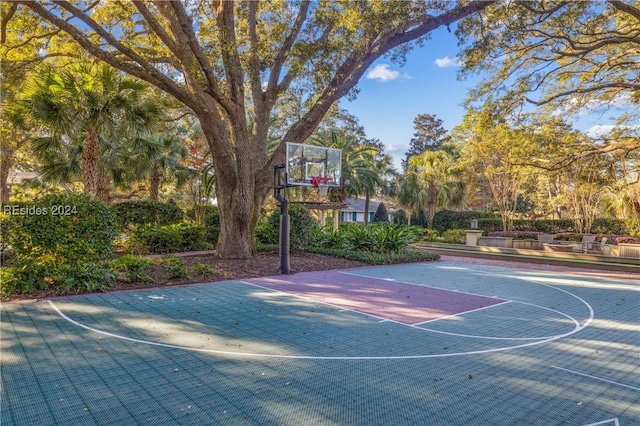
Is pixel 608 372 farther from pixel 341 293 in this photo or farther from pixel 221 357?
pixel 341 293

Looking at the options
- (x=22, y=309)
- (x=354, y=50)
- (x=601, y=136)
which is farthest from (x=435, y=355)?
(x=601, y=136)

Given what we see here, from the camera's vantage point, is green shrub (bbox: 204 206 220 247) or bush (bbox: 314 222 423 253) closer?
bush (bbox: 314 222 423 253)

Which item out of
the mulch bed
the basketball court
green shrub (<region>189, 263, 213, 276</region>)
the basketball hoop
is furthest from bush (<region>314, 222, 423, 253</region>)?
the basketball court

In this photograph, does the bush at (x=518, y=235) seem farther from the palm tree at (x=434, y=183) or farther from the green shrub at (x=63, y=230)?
the green shrub at (x=63, y=230)

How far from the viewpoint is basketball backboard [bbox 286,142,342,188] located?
1130cm

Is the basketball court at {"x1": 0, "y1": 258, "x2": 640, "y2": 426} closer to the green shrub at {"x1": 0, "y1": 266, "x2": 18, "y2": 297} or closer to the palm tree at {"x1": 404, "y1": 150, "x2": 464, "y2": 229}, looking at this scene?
the green shrub at {"x1": 0, "y1": 266, "x2": 18, "y2": 297}

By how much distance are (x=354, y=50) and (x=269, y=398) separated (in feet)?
31.6

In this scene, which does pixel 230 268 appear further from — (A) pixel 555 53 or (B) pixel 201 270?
(A) pixel 555 53

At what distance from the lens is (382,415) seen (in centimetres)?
320

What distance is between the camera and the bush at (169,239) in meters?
13.3

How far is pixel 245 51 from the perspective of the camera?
1128 cm

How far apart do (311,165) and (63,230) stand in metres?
6.40

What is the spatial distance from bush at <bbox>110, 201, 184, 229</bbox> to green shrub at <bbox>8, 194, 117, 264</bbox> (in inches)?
237

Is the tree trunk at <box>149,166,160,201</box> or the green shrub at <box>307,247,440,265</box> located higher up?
the tree trunk at <box>149,166,160,201</box>
